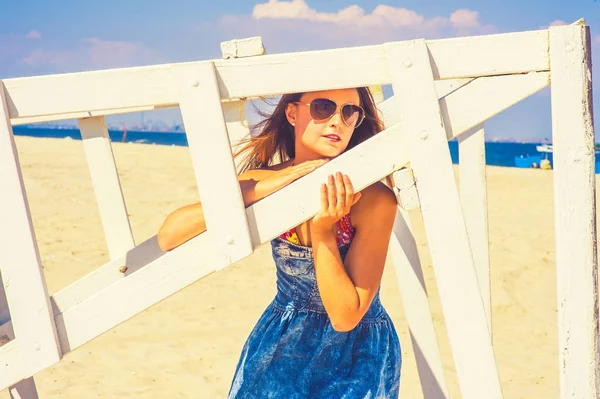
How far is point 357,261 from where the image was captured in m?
1.89

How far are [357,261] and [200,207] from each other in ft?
1.56

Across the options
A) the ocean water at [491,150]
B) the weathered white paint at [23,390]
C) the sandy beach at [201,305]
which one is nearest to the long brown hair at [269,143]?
the weathered white paint at [23,390]

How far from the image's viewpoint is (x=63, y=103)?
59.1 inches

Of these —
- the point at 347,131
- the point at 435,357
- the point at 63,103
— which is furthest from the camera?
the point at 435,357

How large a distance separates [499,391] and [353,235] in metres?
0.65

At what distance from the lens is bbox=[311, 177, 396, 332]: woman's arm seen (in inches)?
70.3

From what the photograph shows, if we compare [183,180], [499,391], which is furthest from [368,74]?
[183,180]

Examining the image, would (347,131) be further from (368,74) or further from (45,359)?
(45,359)

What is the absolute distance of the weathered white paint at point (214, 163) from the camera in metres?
1.47

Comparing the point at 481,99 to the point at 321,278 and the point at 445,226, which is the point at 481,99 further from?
the point at 321,278

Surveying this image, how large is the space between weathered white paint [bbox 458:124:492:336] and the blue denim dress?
29.9 inches

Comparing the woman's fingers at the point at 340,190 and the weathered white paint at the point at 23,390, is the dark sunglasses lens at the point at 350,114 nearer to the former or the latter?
the woman's fingers at the point at 340,190

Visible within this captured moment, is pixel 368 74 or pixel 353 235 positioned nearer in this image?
pixel 368 74

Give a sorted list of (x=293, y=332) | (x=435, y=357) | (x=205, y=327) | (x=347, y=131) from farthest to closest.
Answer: (x=205, y=327)
(x=435, y=357)
(x=293, y=332)
(x=347, y=131)
